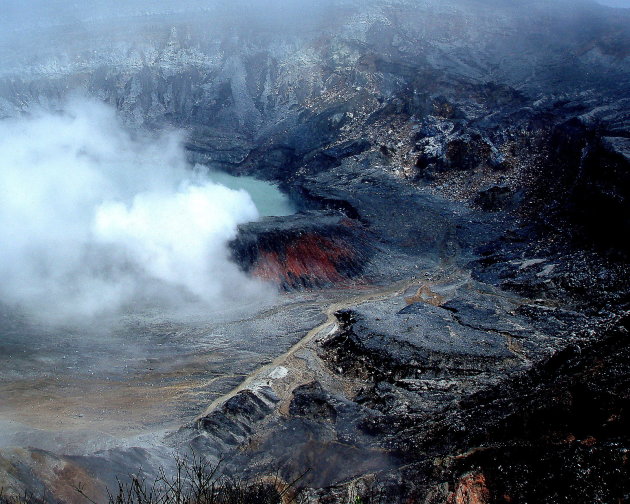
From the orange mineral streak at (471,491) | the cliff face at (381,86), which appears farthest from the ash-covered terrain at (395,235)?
the cliff face at (381,86)

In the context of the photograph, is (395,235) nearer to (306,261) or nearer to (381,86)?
→ (306,261)

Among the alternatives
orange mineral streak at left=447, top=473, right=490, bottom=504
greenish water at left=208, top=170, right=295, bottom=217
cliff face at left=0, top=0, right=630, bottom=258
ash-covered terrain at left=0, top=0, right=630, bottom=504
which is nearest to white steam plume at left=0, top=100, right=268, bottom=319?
ash-covered terrain at left=0, top=0, right=630, bottom=504

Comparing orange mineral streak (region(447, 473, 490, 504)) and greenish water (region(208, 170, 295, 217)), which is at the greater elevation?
greenish water (region(208, 170, 295, 217))

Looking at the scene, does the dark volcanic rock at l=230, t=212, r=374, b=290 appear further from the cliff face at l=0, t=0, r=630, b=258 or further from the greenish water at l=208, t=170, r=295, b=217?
the cliff face at l=0, t=0, r=630, b=258

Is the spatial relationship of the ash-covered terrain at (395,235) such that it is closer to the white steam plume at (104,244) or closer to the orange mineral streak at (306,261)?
the orange mineral streak at (306,261)

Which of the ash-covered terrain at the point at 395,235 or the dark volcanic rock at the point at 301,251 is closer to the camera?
the ash-covered terrain at the point at 395,235

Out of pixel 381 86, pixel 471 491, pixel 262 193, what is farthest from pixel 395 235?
pixel 381 86
